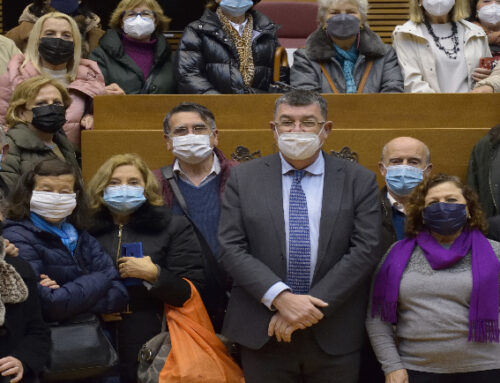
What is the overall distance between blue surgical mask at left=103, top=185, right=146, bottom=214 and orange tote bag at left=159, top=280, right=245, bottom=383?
1.48ft

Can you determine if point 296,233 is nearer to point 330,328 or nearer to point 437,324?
point 330,328

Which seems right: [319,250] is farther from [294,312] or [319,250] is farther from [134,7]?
[134,7]

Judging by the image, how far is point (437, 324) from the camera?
Result: 3906mm

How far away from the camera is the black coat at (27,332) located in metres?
3.58

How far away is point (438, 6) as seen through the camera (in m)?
5.97

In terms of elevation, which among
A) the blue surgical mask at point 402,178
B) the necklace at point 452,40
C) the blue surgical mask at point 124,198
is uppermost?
the necklace at point 452,40

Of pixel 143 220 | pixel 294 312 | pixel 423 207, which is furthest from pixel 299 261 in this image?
pixel 143 220

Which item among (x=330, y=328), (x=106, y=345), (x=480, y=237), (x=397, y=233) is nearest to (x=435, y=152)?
(x=397, y=233)

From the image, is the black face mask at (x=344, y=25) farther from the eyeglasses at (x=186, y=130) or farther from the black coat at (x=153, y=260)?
the black coat at (x=153, y=260)

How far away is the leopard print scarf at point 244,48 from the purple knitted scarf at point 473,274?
7.21 feet

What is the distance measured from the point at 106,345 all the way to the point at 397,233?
144 centimetres

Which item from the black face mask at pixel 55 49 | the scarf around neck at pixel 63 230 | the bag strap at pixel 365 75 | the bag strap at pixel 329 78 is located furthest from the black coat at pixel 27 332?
the bag strap at pixel 365 75

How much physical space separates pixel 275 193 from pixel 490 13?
2.88 meters

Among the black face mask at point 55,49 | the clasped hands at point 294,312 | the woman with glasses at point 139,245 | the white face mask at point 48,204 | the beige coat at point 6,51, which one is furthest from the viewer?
the beige coat at point 6,51
